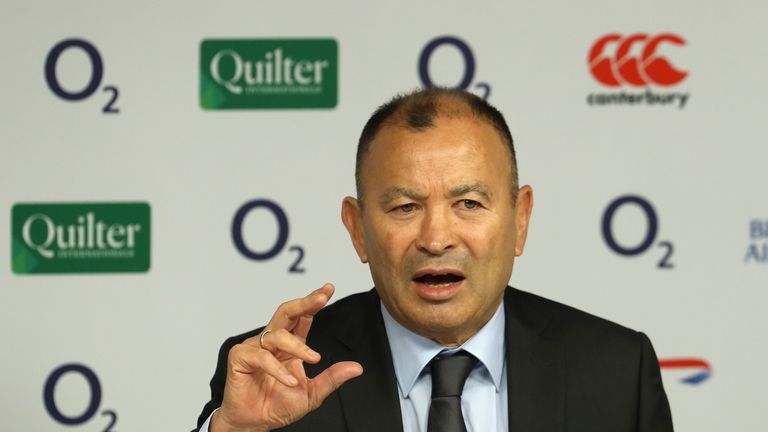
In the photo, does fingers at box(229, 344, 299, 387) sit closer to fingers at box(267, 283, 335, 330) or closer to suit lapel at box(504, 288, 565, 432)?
fingers at box(267, 283, 335, 330)

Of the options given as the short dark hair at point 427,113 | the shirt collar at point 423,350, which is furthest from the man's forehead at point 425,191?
the shirt collar at point 423,350

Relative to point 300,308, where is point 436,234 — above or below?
above

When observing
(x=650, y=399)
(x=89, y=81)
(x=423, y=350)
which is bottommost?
(x=650, y=399)

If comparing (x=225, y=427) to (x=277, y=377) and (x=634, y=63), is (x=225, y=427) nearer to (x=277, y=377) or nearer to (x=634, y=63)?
(x=277, y=377)

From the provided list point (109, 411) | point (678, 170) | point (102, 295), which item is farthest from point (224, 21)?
point (678, 170)

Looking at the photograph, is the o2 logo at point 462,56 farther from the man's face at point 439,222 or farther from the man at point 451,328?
the man's face at point 439,222

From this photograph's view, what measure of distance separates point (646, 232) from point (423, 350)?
140 centimetres

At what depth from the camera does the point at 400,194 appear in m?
1.76

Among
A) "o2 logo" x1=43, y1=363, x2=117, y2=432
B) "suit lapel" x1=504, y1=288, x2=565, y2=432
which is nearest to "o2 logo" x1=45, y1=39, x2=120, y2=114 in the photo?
"o2 logo" x1=43, y1=363, x2=117, y2=432

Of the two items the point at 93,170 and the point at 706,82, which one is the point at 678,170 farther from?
the point at 93,170

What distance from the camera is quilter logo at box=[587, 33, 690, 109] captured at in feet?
10.0

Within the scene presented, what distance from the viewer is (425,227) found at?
5.71 feet

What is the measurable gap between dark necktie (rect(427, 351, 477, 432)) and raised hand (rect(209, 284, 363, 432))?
280 mm

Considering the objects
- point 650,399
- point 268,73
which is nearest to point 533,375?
point 650,399
